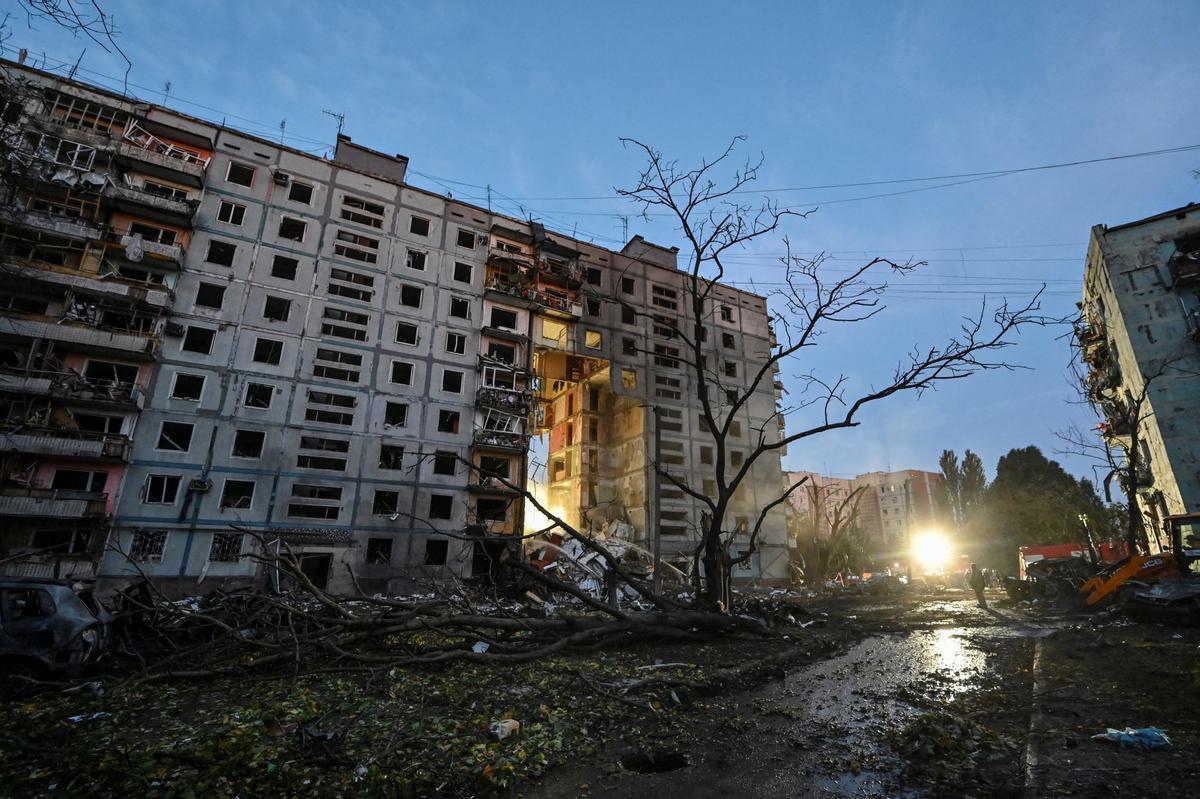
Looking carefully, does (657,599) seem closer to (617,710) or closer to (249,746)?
(617,710)

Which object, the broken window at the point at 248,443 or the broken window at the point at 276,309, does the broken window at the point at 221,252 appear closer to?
the broken window at the point at 276,309

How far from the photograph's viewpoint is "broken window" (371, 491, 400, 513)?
2671cm

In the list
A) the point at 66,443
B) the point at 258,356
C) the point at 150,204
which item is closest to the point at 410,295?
the point at 258,356

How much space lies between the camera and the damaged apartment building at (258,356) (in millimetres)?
21984

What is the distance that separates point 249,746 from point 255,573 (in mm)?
23387

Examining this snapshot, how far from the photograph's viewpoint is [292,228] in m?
29.3

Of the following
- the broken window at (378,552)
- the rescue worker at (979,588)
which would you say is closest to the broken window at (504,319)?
the broken window at (378,552)

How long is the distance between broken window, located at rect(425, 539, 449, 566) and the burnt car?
20.4 metres

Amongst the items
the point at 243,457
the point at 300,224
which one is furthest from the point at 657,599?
the point at 300,224

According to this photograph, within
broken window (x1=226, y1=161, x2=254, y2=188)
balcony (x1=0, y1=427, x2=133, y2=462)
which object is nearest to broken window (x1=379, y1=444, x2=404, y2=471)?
balcony (x1=0, y1=427, x2=133, y2=462)

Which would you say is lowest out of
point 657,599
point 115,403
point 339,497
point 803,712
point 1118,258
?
point 803,712

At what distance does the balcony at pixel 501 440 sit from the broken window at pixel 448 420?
1359 millimetres

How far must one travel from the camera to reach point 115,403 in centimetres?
2264

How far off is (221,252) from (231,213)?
248 centimetres
